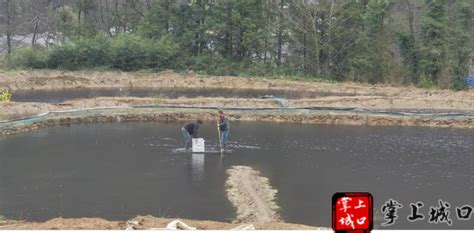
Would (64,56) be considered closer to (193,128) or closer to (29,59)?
(29,59)

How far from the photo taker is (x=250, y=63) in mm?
43625

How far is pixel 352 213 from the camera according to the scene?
477cm

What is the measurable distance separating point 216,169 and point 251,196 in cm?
287

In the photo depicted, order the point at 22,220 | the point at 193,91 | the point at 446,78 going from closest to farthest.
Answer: the point at 22,220 → the point at 193,91 → the point at 446,78

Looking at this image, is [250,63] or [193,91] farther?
[250,63]

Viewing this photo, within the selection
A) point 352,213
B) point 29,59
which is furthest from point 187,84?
point 352,213

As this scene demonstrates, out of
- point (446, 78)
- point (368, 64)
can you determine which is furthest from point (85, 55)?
point (446, 78)

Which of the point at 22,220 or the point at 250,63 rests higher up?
the point at 250,63

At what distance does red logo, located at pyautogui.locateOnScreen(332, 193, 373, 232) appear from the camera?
15.6ft

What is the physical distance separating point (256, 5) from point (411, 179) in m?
27.2

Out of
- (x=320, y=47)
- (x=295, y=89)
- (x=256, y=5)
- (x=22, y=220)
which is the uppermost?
(x=256, y=5)

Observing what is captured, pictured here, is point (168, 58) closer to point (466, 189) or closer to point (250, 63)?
point (250, 63)

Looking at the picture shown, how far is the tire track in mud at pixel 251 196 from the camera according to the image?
46.3ft

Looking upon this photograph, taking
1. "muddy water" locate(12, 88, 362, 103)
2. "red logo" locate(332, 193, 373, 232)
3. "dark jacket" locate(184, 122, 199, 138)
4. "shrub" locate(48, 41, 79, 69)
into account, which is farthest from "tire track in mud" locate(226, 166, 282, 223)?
"shrub" locate(48, 41, 79, 69)
